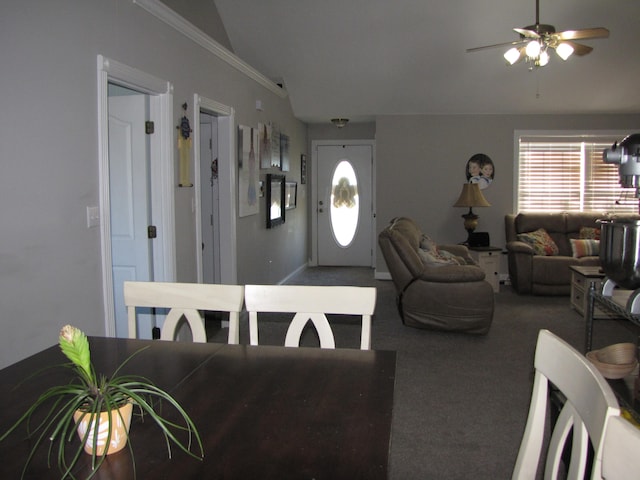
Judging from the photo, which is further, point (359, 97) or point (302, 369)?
point (359, 97)

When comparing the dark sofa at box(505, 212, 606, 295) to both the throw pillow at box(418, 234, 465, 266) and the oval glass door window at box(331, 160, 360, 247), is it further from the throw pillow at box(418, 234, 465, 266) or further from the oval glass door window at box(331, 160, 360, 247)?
the oval glass door window at box(331, 160, 360, 247)

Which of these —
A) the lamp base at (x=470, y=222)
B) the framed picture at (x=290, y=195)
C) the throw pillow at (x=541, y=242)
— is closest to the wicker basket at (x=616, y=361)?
the throw pillow at (x=541, y=242)

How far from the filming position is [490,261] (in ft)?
21.6

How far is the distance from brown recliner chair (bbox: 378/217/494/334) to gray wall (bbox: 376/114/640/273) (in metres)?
2.60

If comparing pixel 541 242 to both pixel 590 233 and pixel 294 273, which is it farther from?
pixel 294 273

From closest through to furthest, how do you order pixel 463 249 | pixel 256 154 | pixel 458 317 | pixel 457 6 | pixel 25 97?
pixel 25 97, pixel 458 317, pixel 457 6, pixel 256 154, pixel 463 249

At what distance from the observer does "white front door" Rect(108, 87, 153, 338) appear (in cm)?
359

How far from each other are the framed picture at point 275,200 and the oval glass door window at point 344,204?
1.94m

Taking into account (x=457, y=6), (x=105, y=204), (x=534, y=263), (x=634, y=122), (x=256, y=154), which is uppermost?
(x=457, y=6)

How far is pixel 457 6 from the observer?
5.15 m

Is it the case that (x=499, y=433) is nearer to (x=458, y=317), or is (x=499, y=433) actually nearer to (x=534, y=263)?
(x=458, y=317)

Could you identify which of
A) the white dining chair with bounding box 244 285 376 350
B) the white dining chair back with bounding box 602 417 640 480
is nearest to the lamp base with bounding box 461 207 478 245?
the white dining chair with bounding box 244 285 376 350

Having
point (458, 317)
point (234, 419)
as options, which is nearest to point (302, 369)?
point (234, 419)

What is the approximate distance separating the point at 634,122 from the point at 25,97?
7232mm
